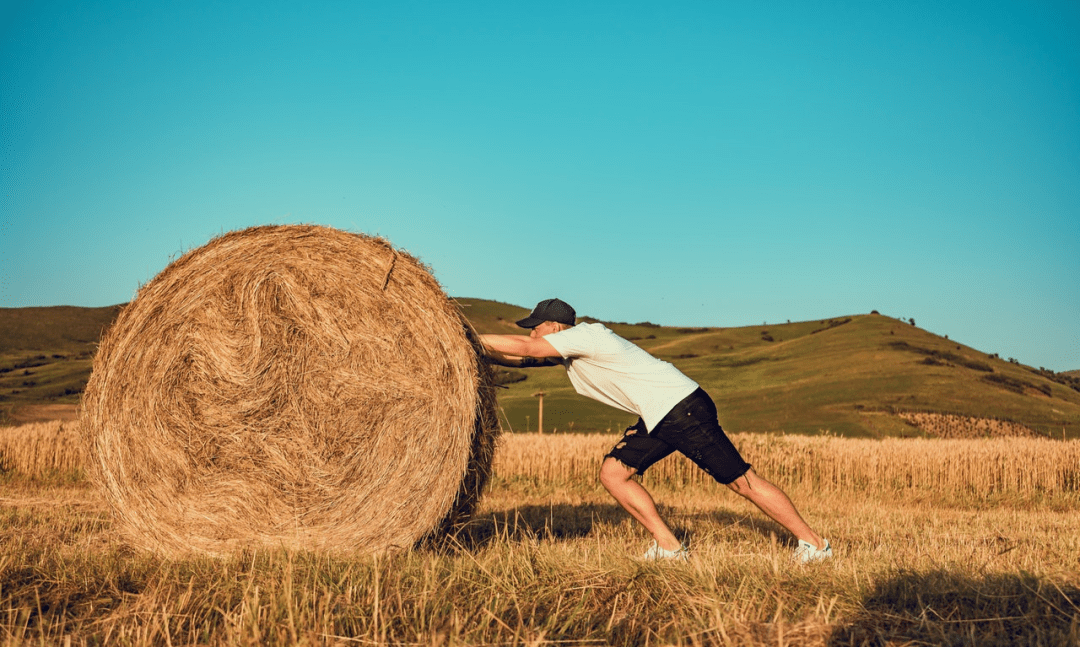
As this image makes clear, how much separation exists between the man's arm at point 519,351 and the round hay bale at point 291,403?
0.50 ft

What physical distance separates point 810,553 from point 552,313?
2.38m

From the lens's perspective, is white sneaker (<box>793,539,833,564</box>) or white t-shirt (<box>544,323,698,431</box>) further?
white t-shirt (<box>544,323,698,431</box>)

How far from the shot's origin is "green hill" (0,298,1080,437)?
1253 inches

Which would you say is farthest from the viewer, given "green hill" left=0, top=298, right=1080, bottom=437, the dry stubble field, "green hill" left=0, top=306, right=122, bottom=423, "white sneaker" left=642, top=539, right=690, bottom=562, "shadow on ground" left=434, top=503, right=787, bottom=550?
"green hill" left=0, top=306, right=122, bottom=423

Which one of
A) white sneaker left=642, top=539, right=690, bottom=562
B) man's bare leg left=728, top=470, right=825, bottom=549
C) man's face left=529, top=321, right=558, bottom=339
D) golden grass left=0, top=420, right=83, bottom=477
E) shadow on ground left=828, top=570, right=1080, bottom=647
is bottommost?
golden grass left=0, top=420, right=83, bottom=477

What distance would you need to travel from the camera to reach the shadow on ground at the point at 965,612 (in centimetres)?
333

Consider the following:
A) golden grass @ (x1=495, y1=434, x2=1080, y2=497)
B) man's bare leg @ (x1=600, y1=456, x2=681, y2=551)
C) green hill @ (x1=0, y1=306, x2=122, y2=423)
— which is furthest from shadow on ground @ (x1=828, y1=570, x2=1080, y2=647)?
green hill @ (x1=0, y1=306, x2=122, y2=423)

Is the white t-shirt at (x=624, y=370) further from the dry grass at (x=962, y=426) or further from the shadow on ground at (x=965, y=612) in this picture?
the dry grass at (x=962, y=426)

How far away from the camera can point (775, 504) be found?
5.37 meters

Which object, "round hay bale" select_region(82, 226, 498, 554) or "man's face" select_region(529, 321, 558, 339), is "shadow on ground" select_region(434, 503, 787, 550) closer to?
"round hay bale" select_region(82, 226, 498, 554)

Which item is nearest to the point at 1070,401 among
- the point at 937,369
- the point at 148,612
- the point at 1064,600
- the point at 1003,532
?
the point at 937,369

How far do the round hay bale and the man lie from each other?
71 centimetres

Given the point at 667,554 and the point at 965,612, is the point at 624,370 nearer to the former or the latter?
the point at 667,554

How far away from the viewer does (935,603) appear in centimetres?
381
